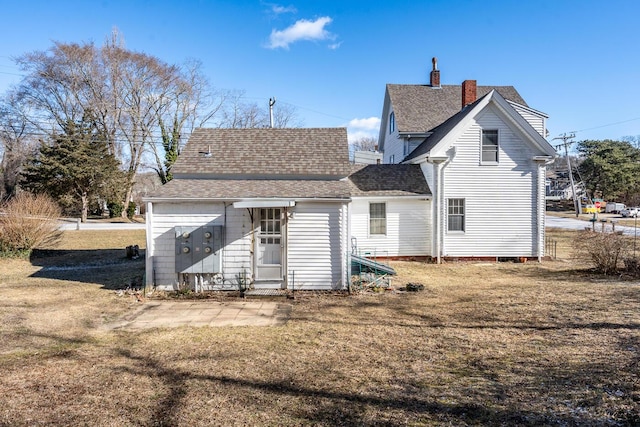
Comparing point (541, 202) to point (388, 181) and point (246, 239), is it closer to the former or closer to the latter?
point (388, 181)

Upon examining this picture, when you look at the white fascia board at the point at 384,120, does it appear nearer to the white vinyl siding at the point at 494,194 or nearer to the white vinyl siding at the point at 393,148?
the white vinyl siding at the point at 393,148

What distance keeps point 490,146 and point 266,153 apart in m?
9.56

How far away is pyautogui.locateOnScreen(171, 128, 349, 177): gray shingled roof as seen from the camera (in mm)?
12039

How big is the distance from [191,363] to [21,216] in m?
15.2

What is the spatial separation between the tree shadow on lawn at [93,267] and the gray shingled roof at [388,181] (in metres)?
9.25

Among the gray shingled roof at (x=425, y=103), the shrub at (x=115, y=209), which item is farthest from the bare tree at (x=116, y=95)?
the gray shingled roof at (x=425, y=103)

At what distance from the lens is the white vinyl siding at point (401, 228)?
53.5 ft

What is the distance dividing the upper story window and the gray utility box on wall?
1167cm

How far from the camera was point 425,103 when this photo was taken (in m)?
24.2

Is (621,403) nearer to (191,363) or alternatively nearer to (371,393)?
(371,393)

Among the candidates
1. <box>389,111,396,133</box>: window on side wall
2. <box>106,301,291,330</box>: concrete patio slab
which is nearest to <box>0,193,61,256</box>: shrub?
<box>106,301,291,330</box>: concrete patio slab

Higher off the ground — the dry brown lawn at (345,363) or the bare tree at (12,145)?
the bare tree at (12,145)

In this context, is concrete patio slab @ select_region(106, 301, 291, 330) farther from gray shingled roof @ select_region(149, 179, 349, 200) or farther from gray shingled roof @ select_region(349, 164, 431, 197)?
gray shingled roof @ select_region(349, 164, 431, 197)

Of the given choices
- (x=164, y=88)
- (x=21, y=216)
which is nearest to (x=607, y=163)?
(x=164, y=88)
